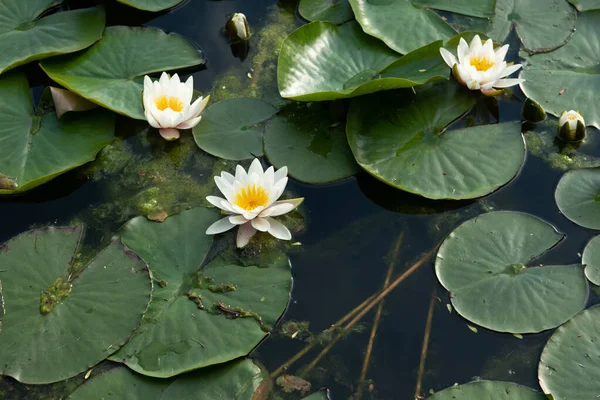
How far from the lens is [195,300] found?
2.63 metres

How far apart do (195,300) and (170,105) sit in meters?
1.19

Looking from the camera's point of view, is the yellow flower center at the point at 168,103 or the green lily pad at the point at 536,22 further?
the green lily pad at the point at 536,22

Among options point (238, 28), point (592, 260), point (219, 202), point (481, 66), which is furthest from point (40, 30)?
point (592, 260)

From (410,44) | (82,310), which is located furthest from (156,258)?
(410,44)

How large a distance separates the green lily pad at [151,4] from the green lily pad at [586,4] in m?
2.63

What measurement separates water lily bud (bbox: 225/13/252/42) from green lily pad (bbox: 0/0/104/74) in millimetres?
786

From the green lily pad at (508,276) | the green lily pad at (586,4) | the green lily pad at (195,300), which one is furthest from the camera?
the green lily pad at (586,4)

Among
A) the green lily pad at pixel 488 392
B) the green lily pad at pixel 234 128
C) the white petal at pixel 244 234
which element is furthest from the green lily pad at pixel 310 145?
the green lily pad at pixel 488 392

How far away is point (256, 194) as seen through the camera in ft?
9.49

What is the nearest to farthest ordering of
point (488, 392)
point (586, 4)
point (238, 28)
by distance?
1. point (488, 392)
2. point (238, 28)
3. point (586, 4)

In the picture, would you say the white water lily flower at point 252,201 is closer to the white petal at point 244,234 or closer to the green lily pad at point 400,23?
the white petal at point 244,234

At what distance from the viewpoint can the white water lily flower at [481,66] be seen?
332cm

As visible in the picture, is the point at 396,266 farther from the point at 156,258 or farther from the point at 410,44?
the point at 410,44

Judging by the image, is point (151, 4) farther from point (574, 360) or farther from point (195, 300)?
point (574, 360)
